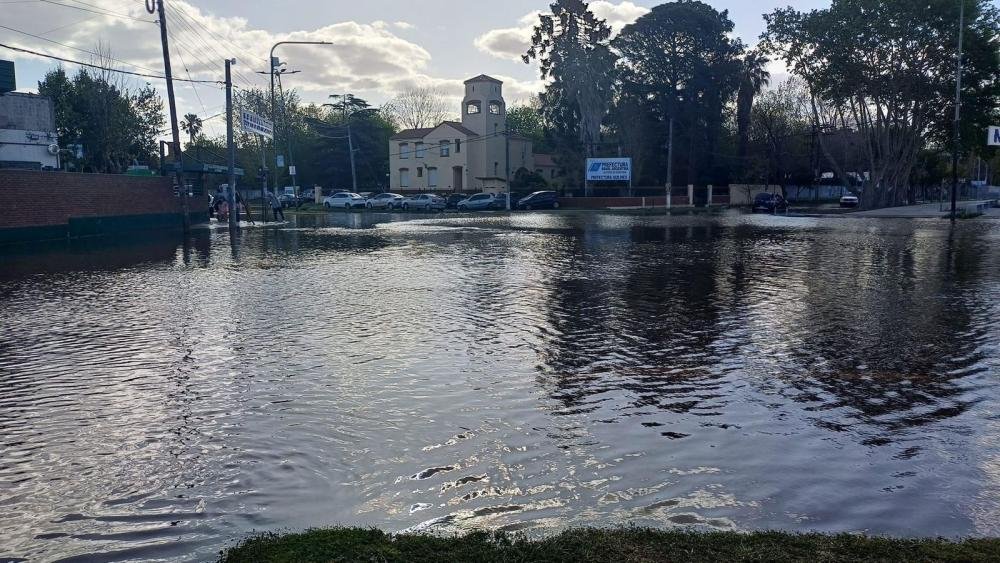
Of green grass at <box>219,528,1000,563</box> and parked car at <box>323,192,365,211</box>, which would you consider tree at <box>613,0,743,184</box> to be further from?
green grass at <box>219,528,1000,563</box>

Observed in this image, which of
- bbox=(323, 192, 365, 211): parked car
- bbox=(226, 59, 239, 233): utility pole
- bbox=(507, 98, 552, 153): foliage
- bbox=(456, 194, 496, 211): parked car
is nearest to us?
bbox=(226, 59, 239, 233): utility pole

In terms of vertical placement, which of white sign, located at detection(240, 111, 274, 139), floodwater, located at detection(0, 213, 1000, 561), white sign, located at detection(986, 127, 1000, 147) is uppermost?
white sign, located at detection(240, 111, 274, 139)

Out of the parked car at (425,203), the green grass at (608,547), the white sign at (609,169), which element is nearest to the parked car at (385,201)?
the parked car at (425,203)

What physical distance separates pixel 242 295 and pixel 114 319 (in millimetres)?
2883

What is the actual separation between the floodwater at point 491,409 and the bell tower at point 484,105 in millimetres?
69550

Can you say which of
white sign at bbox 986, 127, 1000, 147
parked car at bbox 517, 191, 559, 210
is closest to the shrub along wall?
parked car at bbox 517, 191, 559, 210

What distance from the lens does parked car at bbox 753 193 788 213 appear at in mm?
57069

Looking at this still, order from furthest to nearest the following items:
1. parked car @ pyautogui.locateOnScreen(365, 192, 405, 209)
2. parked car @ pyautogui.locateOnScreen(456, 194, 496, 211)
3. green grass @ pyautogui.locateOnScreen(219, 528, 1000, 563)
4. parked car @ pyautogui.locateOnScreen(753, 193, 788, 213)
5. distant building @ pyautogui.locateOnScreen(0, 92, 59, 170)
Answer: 1. parked car @ pyautogui.locateOnScreen(365, 192, 405, 209)
2. parked car @ pyautogui.locateOnScreen(456, 194, 496, 211)
3. parked car @ pyautogui.locateOnScreen(753, 193, 788, 213)
4. distant building @ pyautogui.locateOnScreen(0, 92, 59, 170)
5. green grass @ pyautogui.locateOnScreen(219, 528, 1000, 563)

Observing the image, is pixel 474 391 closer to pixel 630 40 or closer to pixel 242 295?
pixel 242 295

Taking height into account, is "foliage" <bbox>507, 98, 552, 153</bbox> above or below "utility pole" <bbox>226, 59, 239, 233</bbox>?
above

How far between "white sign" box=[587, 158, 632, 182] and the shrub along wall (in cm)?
4127

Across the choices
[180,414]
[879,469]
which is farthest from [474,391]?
[879,469]

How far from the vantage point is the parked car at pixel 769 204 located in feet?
187

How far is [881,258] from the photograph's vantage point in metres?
21.0
